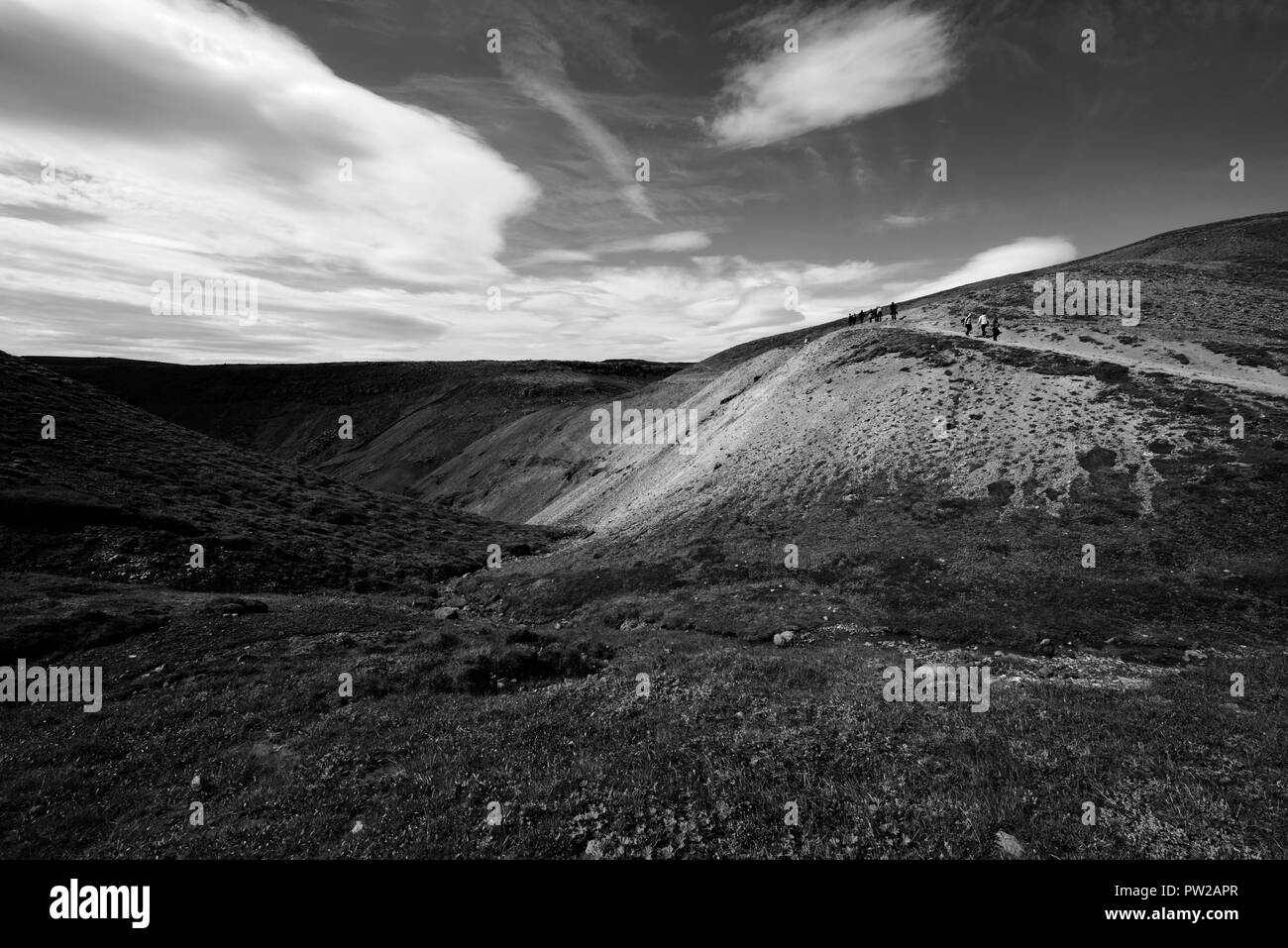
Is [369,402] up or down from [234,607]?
up

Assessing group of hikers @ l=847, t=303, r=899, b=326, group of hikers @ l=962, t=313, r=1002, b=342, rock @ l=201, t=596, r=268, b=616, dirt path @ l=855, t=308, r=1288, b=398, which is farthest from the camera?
group of hikers @ l=847, t=303, r=899, b=326

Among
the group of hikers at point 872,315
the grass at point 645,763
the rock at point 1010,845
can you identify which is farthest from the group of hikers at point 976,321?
the rock at point 1010,845

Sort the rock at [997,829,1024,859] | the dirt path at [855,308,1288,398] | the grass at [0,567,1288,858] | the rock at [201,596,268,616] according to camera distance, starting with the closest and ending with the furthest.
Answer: the rock at [997,829,1024,859] < the grass at [0,567,1288,858] < the rock at [201,596,268,616] < the dirt path at [855,308,1288,398]

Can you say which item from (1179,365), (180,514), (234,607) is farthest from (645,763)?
(1179,365)

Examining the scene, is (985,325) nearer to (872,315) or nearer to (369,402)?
(872,315)

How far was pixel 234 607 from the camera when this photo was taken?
82.4 feet

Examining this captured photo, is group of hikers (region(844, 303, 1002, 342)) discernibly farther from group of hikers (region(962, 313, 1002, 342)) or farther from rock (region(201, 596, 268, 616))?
rock (region(201, 596, 268, 616))

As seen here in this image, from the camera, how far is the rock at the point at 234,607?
24688 mm

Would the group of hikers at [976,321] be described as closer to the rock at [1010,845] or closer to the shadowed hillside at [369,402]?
the rock at [1010,845]

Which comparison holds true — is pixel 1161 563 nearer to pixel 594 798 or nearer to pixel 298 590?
pixel 594 798

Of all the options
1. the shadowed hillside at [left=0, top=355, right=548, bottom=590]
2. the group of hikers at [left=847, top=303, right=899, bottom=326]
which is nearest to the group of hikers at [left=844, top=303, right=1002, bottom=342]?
the group of hikers at [left=847, top=303, right=899, bottom=326]

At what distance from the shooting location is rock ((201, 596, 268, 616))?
81.0 feet
